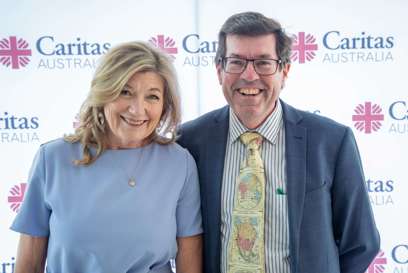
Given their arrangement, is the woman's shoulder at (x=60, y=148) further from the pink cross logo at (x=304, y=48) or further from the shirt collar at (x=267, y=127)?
the pink cross logo at (x=304, y=48)

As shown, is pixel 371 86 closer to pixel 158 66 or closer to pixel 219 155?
pixel 219 155

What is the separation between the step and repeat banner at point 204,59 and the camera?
242 cm

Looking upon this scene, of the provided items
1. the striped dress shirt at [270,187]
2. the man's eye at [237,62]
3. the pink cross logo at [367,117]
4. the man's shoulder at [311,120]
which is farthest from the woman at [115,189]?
the pink cross logo at [367,117]

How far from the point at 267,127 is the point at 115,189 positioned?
583 mm

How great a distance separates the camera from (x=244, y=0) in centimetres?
240

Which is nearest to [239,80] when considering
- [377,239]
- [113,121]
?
[113,121]

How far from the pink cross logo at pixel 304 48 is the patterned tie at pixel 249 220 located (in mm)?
1226

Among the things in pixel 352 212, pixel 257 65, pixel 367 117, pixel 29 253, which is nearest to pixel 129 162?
pixel 29 253

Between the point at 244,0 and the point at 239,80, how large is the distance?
1188mm

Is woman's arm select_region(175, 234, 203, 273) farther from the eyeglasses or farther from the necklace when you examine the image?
the eyeglasses

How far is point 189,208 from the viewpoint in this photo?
1357 millimetres

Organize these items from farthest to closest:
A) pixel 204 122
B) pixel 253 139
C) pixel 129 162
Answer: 1. pixel 204 122
2. pixel 253 139
3. pixel 129 162

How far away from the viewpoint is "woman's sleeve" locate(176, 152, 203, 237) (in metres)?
1.35

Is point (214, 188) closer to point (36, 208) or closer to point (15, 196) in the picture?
Answer: point (36, 208)
